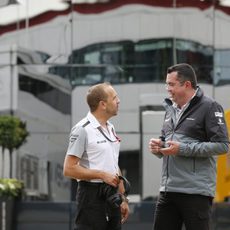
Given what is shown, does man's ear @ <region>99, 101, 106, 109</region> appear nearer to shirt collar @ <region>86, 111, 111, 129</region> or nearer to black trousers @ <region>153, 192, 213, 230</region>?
shirt collar @ <region>86, 111, 111, 129</region>

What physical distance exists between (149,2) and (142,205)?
10.5 ft

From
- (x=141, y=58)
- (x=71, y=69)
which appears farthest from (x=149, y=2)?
(x=71, y=69)

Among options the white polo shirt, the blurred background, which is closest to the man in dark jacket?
the white polo shirt

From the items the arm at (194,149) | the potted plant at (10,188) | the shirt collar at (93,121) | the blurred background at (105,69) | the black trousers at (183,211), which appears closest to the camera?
the arm at (194,149)

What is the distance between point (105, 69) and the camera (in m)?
11.8

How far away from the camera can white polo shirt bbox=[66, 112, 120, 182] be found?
5.29 m

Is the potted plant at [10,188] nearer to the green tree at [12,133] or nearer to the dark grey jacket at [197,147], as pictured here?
the green tree at [12,133]

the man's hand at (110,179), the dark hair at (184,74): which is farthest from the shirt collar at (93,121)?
the dark hair at (184,74)

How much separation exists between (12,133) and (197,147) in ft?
23.0

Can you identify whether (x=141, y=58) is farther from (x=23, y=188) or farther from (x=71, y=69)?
(x=23, y=188)

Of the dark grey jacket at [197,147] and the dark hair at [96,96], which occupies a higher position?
the dark hair at [96,96]

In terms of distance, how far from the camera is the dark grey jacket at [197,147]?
518 centimetres

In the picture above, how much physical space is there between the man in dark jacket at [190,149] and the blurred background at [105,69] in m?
6.18

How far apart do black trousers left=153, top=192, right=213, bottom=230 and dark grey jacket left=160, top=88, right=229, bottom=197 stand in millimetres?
68
